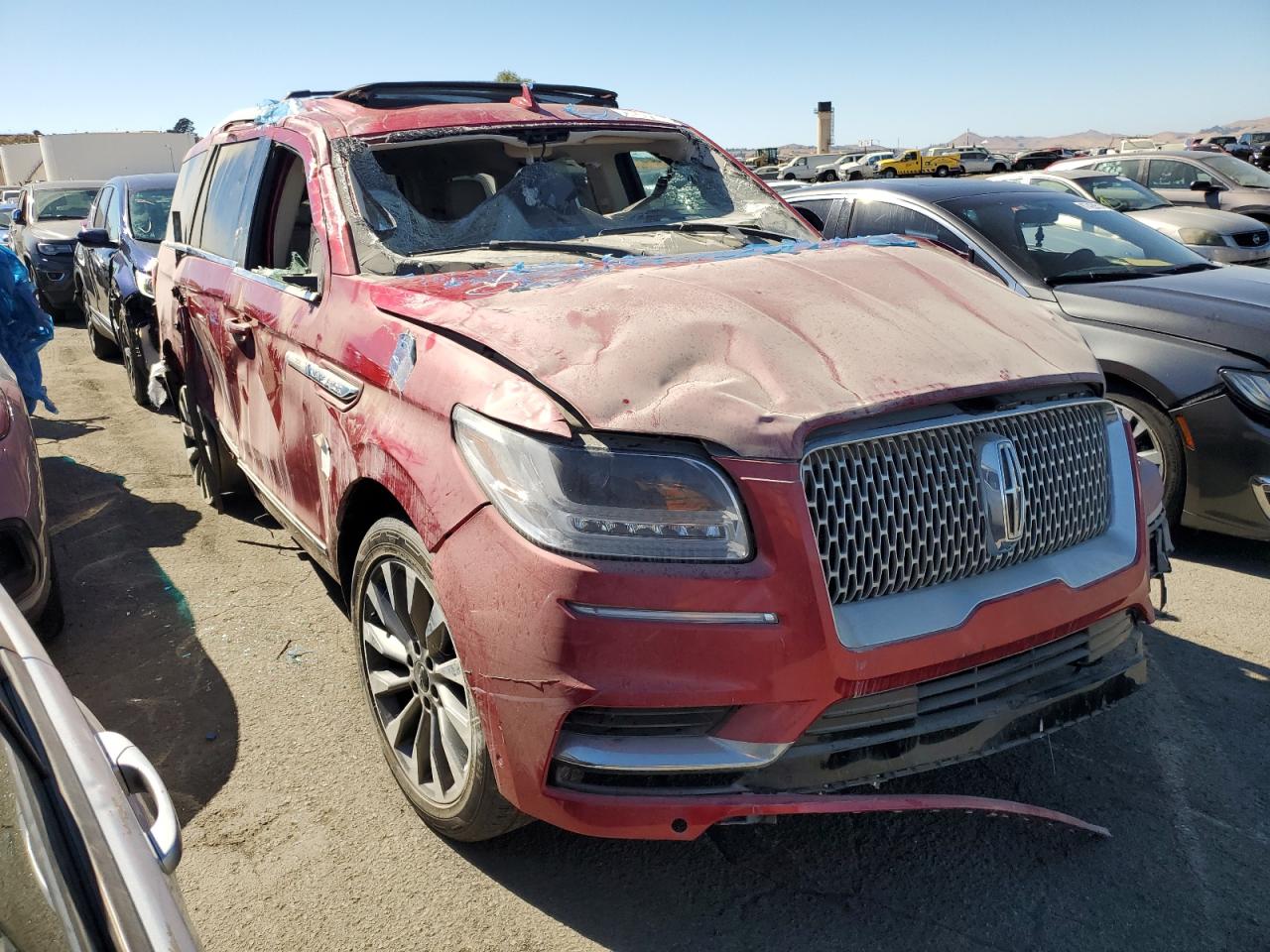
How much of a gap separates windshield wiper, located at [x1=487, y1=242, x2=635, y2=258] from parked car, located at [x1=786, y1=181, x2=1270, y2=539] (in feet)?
6.39

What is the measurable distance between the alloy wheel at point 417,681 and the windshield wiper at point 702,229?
1.71 metres

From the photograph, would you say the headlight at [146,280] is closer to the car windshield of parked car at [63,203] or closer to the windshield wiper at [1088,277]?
the windshield wiper at [1088,277]

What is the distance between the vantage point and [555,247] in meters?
3.45

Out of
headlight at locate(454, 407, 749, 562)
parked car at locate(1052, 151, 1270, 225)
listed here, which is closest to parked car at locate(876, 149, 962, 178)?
parked car at locate(1052, 151, 1270, 225)

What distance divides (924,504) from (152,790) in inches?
65.2

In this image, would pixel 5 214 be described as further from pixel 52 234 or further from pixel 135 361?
pixel 135 361

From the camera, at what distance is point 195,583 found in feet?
15.1

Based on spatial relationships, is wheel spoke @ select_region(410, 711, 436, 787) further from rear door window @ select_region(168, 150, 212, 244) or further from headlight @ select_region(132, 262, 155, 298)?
headlight @ select_region(132, 262, 155, 298)

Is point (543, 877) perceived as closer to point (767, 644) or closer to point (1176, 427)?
point (767, 644)

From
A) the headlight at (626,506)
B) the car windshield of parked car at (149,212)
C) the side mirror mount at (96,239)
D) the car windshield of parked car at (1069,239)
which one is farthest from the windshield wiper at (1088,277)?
the car windshield of parked car at (149,212)

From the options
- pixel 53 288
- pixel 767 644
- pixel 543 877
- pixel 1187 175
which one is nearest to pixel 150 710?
pixel 543 877

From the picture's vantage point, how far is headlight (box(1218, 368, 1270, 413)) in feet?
14.0

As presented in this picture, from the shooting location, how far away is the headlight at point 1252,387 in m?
4.27

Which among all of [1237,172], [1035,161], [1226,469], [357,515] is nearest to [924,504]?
[357,515]
